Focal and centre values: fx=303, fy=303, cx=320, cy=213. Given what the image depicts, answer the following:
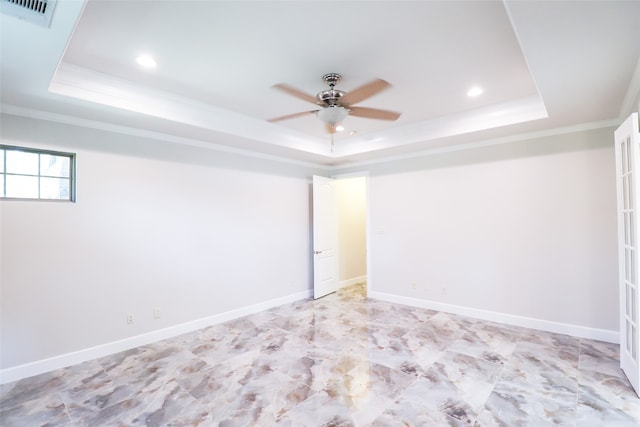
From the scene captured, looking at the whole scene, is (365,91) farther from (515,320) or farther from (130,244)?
(515,320)

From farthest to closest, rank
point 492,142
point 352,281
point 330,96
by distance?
point 352,281 → point 492,142 → point 330,96

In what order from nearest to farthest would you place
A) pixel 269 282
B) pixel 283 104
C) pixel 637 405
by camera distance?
pixel 637 405 < pixel 283 104 < pixel 269 282

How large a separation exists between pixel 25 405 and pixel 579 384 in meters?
4.56

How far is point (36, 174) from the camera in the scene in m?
2.97

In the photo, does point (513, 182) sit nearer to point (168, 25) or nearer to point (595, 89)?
point (595, 89)

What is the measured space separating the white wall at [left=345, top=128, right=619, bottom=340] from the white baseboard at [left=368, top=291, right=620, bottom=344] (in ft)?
0.04

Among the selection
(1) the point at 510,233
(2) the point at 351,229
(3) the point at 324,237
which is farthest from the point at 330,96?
(2) the point at 351,229

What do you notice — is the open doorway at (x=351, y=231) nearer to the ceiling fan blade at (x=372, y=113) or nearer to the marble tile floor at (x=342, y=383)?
the marble tile floor at (x=342, y=383)

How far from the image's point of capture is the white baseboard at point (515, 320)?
3475 millimetres

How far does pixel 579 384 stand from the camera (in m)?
2.59

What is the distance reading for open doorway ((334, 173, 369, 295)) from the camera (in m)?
6.34

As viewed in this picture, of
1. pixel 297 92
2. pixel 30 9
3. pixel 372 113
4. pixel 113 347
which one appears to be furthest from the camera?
pixel 113 347

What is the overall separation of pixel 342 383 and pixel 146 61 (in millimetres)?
3231

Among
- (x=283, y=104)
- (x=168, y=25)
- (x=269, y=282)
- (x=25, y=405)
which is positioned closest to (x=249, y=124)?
(x=283, y=104)
